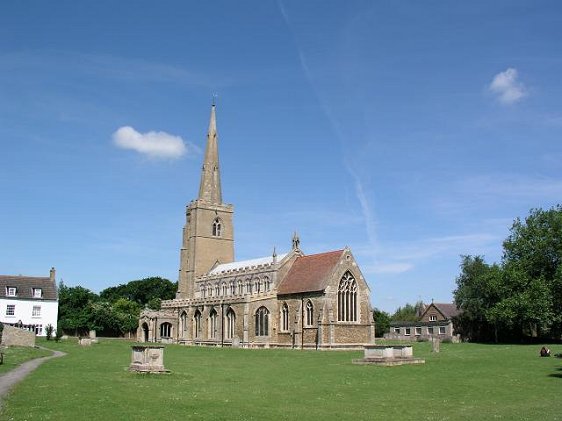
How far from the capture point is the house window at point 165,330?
80750 mm

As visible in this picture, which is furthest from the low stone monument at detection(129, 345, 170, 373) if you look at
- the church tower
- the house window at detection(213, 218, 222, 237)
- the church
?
the house window at detection(213, 218, 222, 237)

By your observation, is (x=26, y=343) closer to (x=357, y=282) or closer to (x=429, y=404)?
(x=357, y=282)

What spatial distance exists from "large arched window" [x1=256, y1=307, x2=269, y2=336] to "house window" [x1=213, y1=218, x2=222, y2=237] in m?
23.8

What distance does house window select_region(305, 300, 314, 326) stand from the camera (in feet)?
202

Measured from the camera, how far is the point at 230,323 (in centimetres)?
6931

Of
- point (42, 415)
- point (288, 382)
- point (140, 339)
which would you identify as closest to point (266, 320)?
point (140, 339)

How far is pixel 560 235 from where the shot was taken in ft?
212

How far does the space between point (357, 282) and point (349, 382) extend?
3803 cm

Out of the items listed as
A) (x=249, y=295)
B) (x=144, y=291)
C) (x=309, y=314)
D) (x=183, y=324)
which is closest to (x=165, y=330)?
(x=183, y=324)

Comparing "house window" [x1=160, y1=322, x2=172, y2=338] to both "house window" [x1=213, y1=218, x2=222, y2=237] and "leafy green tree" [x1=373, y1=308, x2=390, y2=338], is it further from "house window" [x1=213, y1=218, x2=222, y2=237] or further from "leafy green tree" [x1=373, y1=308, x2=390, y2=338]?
"leafy green tree" [x1=373, y1=308, x2=390, y2=338]

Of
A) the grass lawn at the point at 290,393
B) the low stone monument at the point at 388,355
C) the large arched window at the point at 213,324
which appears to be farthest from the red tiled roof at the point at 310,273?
the grass lawn at the point at 290,393

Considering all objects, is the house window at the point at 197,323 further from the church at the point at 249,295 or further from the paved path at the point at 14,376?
the paved path at the point at 14,376

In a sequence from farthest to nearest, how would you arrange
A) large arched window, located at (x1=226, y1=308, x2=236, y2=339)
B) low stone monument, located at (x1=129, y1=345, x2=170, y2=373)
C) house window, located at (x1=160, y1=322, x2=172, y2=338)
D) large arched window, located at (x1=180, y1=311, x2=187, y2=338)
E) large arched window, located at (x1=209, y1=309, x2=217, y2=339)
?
1. house window, located at (x1=160, y1=322, x2=172, y2=338)
2. large arched window, located at (x1=180, y1=311, x2=187, y2=338)
3. large arched window, located at (x1=209, y1=309, x2=217, y2=339)
4. large arched window, located at (x1=226, y1=308, x2=236, y2=339)
5. low stone monument, located at (x1=129, y1=345, x2=170, y2=373)

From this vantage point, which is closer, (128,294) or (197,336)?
(197,336)
